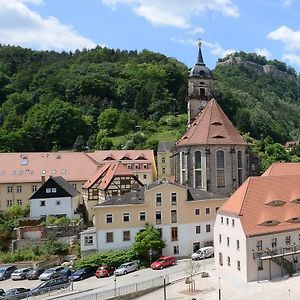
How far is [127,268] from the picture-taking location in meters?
39.2

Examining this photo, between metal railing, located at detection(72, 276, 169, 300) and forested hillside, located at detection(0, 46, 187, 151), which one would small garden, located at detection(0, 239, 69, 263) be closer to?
metal railing, located at detection(72, 276, 169, 300)

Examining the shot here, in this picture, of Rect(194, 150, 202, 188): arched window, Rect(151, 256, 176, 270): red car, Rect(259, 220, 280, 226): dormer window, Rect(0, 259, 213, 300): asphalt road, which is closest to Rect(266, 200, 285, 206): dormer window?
Rect(259, 220, 280, 226): dormer window

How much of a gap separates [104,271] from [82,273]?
1831 mm

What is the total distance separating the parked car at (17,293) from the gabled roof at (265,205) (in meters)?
16.9

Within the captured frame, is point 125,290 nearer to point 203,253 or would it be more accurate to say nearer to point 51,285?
point 51,285

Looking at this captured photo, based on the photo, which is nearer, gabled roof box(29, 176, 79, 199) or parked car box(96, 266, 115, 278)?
parked car box(96, 266, 115, 278)

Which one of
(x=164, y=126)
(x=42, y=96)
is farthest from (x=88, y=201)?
(x=42, y=96)

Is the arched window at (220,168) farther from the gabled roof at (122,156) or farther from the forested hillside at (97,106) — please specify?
the forested hillside at (97,106)

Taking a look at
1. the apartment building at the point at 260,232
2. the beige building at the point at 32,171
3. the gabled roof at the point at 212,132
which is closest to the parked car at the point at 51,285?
the apartment building at the point at 260,232

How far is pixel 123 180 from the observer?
52.7 meters

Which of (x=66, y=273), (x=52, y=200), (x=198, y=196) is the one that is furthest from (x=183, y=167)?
(x=66, y=273)

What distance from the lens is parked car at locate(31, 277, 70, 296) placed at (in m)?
33.8

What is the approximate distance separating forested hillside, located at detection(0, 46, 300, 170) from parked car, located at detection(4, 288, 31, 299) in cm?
5936

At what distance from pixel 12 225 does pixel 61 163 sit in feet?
53.1
